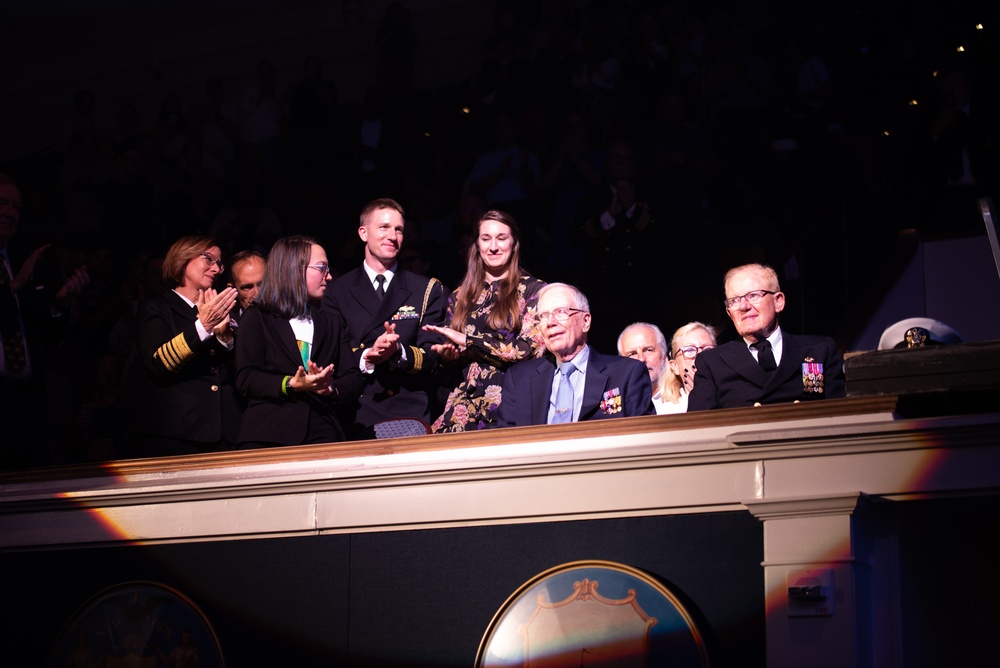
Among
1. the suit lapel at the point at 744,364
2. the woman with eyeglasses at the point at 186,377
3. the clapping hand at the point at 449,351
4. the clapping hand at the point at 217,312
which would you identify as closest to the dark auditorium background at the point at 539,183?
the woman with eyeglasses at the point at 186,377

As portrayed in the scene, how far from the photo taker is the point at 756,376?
171 inches

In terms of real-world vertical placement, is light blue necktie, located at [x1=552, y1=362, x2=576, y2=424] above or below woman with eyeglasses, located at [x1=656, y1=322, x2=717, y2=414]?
below

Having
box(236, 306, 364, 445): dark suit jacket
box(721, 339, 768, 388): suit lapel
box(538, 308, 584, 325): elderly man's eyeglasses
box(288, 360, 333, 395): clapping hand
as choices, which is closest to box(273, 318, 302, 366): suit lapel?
box(236, 306, 364, 445): dark suit jacket

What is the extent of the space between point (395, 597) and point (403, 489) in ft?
1.10

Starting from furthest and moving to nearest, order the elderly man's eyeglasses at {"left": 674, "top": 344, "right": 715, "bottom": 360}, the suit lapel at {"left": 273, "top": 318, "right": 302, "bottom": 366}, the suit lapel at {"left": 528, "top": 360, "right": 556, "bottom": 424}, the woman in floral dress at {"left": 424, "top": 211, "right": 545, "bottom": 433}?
the elderly man's eyeglasses at {"left": 674, "top": 344, "right": 715, "bottom": 360} < the woman in floral dress at {"left": 424, "top": 211, "right": 545, "bottom": 433} < the suit lapel at {"left": 273, "top": 318, "right": 302, "bottom": 366} < the suit lapel at {"left": 528, "top": 360, "right": 556, "bottom": 424}

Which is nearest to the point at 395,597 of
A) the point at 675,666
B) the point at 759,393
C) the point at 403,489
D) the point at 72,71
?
the point at 403,489

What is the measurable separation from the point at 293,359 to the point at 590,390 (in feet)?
3.62

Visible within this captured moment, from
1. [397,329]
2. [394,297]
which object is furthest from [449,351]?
[394,297]

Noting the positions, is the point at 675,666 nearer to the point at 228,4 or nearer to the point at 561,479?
the point at 561,479

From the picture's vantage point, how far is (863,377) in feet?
12.3

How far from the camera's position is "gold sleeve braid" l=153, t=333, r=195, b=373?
16.2ft

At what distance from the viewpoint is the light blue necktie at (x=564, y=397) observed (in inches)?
180

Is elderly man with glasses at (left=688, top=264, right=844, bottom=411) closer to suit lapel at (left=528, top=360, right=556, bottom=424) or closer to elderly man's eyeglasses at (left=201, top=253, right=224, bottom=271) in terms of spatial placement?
suit lapel at (left=528, top=360, right=556, bottom=424)

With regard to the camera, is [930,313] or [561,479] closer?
[561,479]
